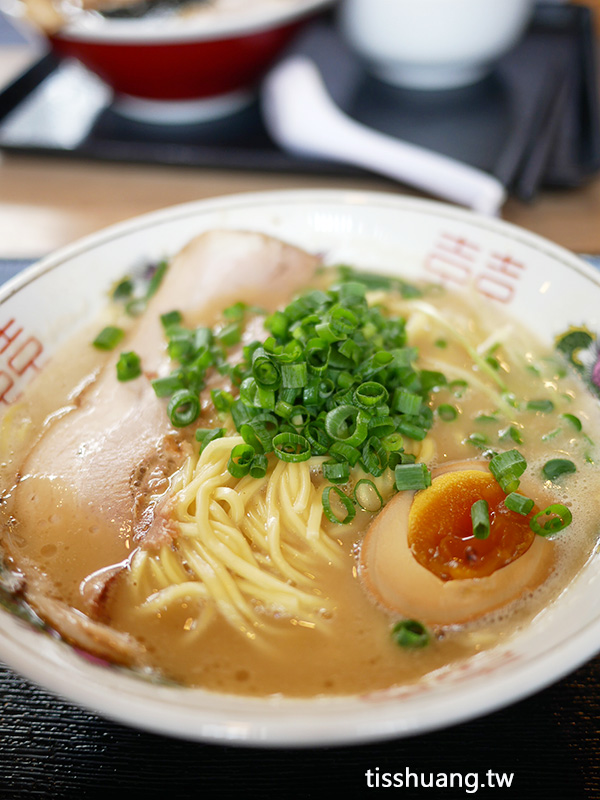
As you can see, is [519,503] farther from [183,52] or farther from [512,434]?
[183,52]

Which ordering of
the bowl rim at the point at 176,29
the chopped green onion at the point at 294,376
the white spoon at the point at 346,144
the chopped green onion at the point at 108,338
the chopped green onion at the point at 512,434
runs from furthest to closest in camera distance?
1. the bowl rim at the point at 176,29
2. the white spoon at the point at 346,144
3. the chopped green onion at the point at 108,338
4. the chopped green onion at the point at 512,434
5. the chopped green onion at the point at 294,376

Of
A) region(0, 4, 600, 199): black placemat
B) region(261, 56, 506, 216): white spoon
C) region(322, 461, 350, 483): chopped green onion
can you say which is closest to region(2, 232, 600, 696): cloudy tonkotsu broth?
region(322, 461, 350, 483): chopped green onion

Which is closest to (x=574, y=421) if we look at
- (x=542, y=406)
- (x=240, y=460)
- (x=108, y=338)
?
(x=542, y=406)

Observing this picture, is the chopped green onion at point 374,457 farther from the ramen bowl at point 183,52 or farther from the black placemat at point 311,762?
the ramen bowl at point 183,52

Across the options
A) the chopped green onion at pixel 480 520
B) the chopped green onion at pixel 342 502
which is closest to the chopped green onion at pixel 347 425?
the chopped green onion at pixel 342 502

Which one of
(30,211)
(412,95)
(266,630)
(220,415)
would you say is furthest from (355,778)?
(412,95)

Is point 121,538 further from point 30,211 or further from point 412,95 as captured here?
point 412,95

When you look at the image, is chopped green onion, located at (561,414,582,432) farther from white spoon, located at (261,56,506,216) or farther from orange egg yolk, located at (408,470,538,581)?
white spoon, located at (261,56,506,216)
